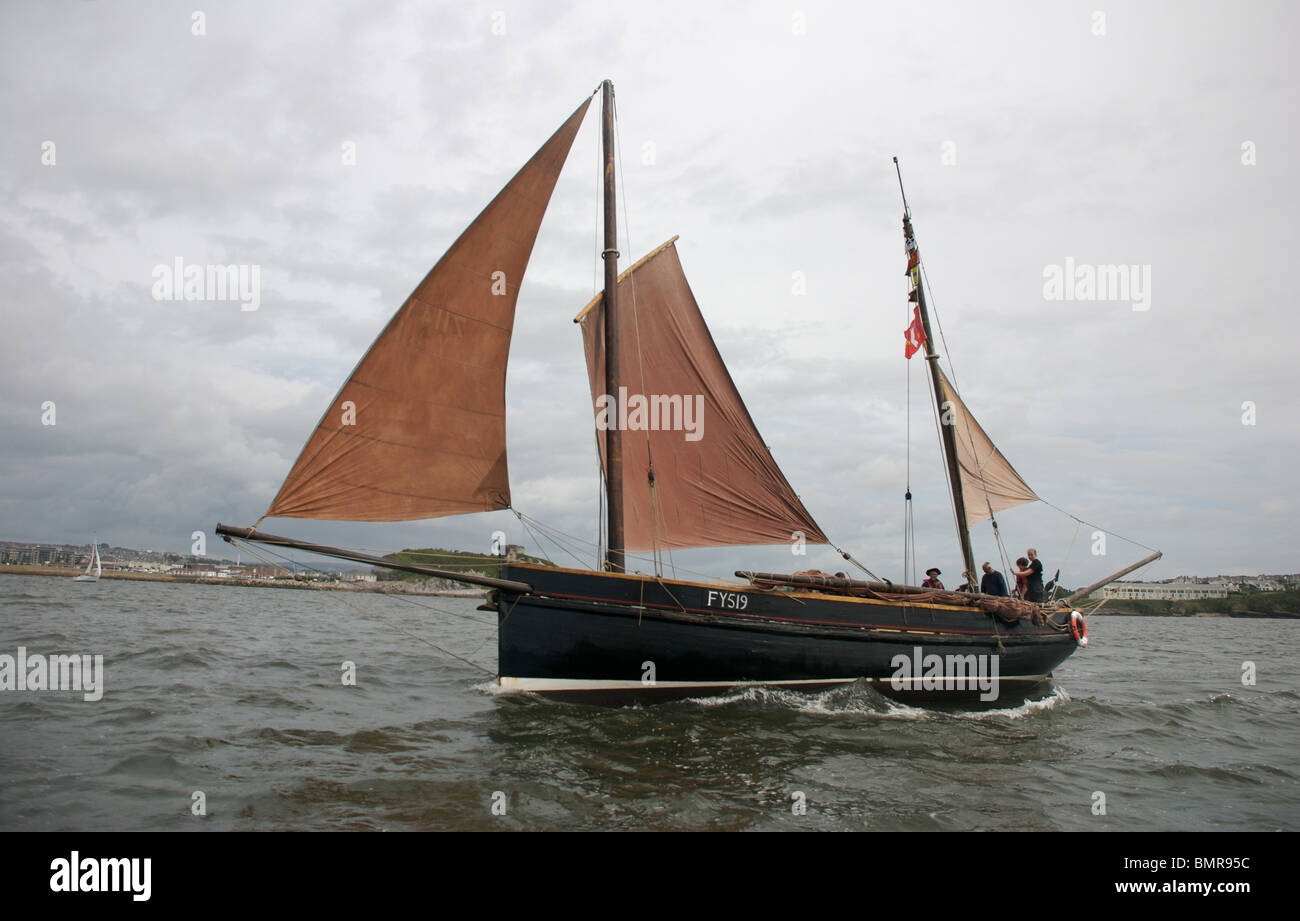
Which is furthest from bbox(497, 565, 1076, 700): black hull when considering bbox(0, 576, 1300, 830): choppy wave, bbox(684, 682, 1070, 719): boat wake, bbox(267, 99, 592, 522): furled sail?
bbox(267, 99, 592, 522): furled sail

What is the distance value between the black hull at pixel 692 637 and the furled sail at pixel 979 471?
6.53 metres

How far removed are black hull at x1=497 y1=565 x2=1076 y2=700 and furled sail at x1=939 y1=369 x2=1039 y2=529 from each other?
6.53m

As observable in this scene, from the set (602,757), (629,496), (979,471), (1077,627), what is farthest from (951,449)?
(602,757)

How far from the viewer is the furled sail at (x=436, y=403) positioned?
36.5 feet

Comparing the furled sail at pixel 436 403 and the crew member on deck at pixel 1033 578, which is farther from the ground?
the furled sail at pixel 436 403

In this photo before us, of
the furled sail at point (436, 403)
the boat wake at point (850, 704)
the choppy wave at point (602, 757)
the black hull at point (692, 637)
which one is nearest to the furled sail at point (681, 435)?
the black hull at point (692, 637)

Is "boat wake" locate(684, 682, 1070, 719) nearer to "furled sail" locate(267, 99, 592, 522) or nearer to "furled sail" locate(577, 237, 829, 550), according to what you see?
"furled sail" locate(577, 237, 829, 550)

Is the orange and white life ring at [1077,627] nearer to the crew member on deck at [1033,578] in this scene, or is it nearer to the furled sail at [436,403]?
the crew member on deck at [1033,578]

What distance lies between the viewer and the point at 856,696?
1487cm

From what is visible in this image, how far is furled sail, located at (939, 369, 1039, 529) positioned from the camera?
2134 centimetres

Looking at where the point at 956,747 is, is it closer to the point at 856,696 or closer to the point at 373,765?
the point at 856,696
